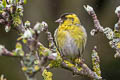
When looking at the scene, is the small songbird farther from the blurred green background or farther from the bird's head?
the blurred green background

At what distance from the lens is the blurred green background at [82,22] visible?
597 cm

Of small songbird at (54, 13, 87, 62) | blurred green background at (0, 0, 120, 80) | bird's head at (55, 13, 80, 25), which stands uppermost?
blurred green background at (0, 0, 120, 80)

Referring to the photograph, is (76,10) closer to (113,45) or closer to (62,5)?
(62,5)

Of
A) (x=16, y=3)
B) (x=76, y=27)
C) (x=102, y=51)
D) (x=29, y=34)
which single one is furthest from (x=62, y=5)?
(x=29, y=34)

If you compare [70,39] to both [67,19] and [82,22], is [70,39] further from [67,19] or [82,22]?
[82,22]

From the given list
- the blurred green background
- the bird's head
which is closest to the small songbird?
the bird's head

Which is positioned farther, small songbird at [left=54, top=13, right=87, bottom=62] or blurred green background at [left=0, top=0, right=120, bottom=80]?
blurred green background at [left=0, top=0, right=120, bottom=80]

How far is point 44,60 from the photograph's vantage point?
5.32 feet

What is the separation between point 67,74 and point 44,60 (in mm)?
4493

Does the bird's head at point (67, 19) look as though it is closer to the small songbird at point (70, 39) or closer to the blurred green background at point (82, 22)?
the small songbird at point (70, 39)

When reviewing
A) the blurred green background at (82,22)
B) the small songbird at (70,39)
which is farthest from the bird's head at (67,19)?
the blurred green background at (82,22)

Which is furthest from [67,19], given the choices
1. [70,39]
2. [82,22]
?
[82,22]

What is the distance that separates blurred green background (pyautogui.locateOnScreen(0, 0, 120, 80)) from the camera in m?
5.97

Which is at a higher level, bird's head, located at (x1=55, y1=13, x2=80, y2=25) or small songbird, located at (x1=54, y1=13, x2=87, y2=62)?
bird's head, located at (x1=55, y1=13, x2=80, y2=25)
